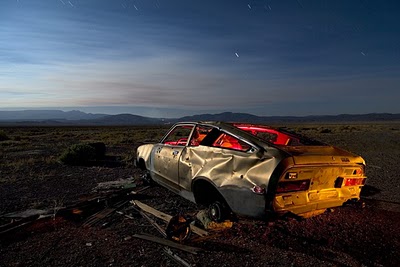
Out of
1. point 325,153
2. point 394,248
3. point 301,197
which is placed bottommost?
point 394,248

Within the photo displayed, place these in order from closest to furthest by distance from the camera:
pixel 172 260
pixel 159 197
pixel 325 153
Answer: pixel 172 260 < pixel 325 153 < pixel 159 197

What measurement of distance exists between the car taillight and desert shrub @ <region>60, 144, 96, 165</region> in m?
9.48

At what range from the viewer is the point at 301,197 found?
12.1 ft

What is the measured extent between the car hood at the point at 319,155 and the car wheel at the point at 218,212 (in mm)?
1194

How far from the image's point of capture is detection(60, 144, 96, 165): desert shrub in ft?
36.4

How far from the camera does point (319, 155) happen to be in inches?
152

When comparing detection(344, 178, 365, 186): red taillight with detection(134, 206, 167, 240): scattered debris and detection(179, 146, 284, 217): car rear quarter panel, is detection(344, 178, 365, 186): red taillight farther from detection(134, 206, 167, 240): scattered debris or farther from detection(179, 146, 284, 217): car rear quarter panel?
detection(134, 206, 167, 240): scattered debris

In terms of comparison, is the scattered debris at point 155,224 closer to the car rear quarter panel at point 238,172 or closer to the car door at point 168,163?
the car door at point 168,163

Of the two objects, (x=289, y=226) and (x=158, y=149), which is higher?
(x=158, y=149)

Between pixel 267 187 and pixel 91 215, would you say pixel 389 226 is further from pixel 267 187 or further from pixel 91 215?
pixel 91 215

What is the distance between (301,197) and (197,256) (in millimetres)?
Result: 1489

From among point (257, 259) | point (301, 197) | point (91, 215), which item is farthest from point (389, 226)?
point (91, 215)

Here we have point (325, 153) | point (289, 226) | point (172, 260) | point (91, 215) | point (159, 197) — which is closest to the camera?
point (172, 260)

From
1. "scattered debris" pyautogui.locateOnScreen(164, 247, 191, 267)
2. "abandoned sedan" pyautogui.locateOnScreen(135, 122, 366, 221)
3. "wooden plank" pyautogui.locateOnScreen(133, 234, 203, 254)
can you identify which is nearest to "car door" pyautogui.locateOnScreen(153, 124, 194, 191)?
"abandoned sedan" pyautogui.locateOnScreen(135, 122, 366, 221)
